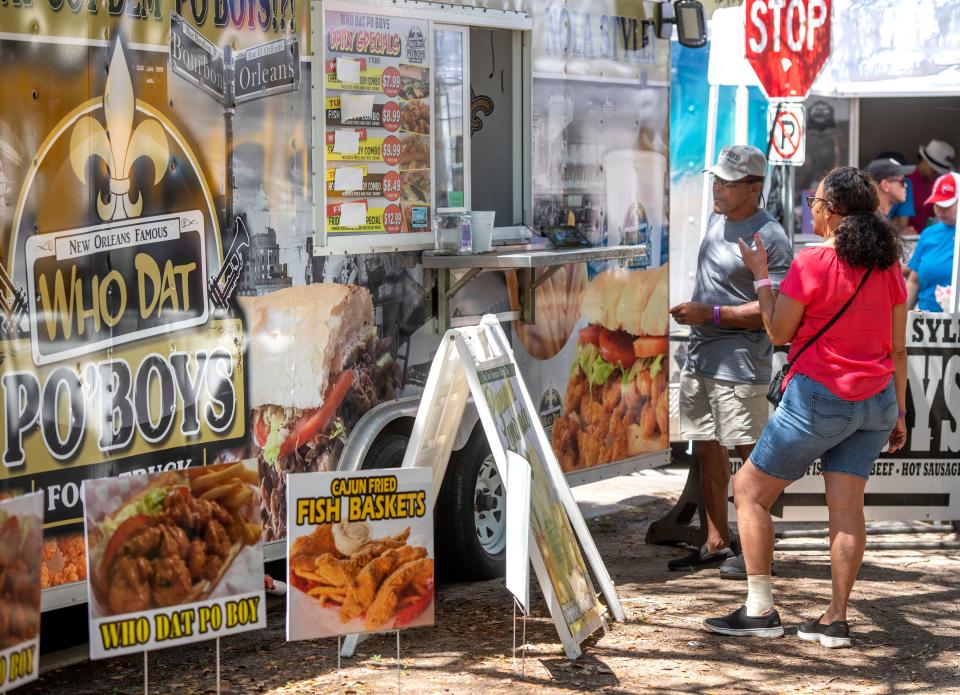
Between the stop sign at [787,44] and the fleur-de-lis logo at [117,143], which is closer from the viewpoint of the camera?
the fleur-de-lis logo at [117,143]

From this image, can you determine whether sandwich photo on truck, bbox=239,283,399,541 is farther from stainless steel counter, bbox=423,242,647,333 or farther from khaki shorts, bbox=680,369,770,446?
khaki shorts, bbox=680,369,770,446

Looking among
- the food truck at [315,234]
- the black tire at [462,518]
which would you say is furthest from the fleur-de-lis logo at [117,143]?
the black tire at [462,518]

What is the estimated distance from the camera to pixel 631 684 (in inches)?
211

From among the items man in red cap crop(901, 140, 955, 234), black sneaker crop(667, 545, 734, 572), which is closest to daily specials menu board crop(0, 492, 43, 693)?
black sneaker crop(667, 545, 734, 572)

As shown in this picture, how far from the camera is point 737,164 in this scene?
6.71 metres

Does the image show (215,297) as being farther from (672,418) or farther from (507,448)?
(672,418)

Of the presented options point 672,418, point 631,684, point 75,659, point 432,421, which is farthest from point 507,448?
point 672,418

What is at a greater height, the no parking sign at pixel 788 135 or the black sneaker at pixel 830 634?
the no parking sign at pixel 788 135

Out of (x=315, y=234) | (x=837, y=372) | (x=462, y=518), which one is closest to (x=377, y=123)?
(x=315, y=234)

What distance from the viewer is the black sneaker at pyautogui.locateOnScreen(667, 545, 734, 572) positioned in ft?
23.4

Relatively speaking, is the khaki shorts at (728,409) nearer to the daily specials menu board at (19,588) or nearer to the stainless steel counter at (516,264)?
the stainless steel counter at (516,264)

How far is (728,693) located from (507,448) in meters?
1.18

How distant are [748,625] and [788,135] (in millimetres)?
3984

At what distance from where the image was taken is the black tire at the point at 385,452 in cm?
611
